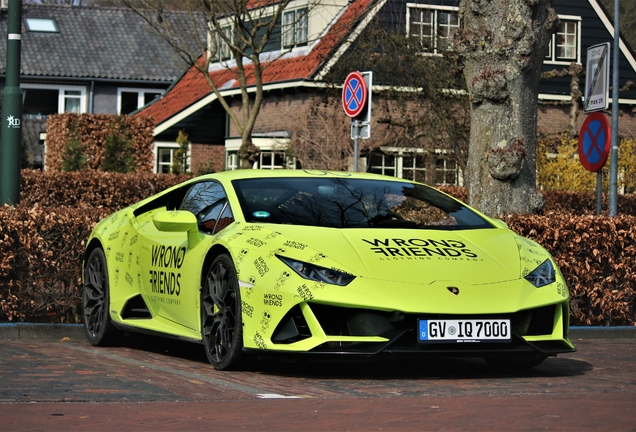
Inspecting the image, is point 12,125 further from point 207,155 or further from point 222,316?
point 207,155

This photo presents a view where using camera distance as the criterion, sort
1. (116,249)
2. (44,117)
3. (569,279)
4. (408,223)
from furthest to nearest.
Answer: (44,117) → (569,279) → (116,249) → (408,223)

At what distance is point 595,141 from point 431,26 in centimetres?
1520

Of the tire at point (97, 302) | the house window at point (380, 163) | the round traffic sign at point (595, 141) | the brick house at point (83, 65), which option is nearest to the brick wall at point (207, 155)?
the house window at point (380, 163)

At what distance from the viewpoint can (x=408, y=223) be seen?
8531mm

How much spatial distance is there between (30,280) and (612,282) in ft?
17.2

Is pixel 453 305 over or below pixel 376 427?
over

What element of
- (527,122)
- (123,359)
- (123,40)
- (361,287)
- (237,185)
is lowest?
(123,359)

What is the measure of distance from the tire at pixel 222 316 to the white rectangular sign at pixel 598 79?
851cm

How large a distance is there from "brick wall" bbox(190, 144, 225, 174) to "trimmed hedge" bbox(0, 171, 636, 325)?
90.4ft

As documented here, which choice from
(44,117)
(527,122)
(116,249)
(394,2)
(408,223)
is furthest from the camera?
(44,117)

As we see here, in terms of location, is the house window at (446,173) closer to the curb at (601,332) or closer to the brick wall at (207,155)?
the brick wall at (207,155)

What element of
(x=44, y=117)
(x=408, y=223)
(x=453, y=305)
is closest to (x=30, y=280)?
(x=408, y=223)

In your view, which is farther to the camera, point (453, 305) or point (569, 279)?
point (569, 279)

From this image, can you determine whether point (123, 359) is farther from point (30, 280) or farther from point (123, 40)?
point (123, 40)
